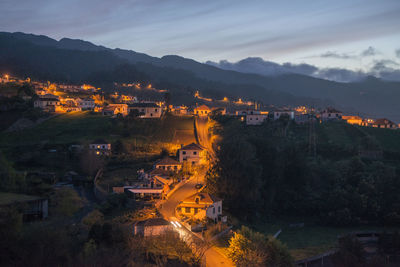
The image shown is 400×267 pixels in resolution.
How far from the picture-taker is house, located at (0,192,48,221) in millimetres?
23375

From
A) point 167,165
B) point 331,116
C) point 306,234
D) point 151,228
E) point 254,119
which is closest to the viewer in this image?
point 151,228

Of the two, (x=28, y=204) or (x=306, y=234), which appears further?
(x=306, y=234)

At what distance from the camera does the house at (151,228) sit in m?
19.8

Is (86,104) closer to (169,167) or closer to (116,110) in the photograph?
(116,110)

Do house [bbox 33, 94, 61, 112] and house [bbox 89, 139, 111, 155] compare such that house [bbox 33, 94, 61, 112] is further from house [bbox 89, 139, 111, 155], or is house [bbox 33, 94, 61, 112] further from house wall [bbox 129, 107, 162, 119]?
house [bbox 89, 139, 111, 155]

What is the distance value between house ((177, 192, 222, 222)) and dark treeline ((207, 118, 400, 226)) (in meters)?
3.89

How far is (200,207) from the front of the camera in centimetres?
2477

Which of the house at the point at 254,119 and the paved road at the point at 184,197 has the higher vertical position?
the house at the point at 254,119

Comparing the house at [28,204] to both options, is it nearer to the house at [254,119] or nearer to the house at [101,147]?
the house at [101,147]

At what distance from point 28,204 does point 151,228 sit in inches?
380

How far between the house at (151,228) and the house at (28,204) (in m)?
8.17

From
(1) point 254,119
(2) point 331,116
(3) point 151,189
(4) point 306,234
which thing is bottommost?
(4) point 306,234

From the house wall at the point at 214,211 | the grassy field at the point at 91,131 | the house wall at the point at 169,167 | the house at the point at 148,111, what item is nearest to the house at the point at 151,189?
the house wall at the point at 214,211

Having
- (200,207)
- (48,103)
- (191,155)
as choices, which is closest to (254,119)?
(191,155)
